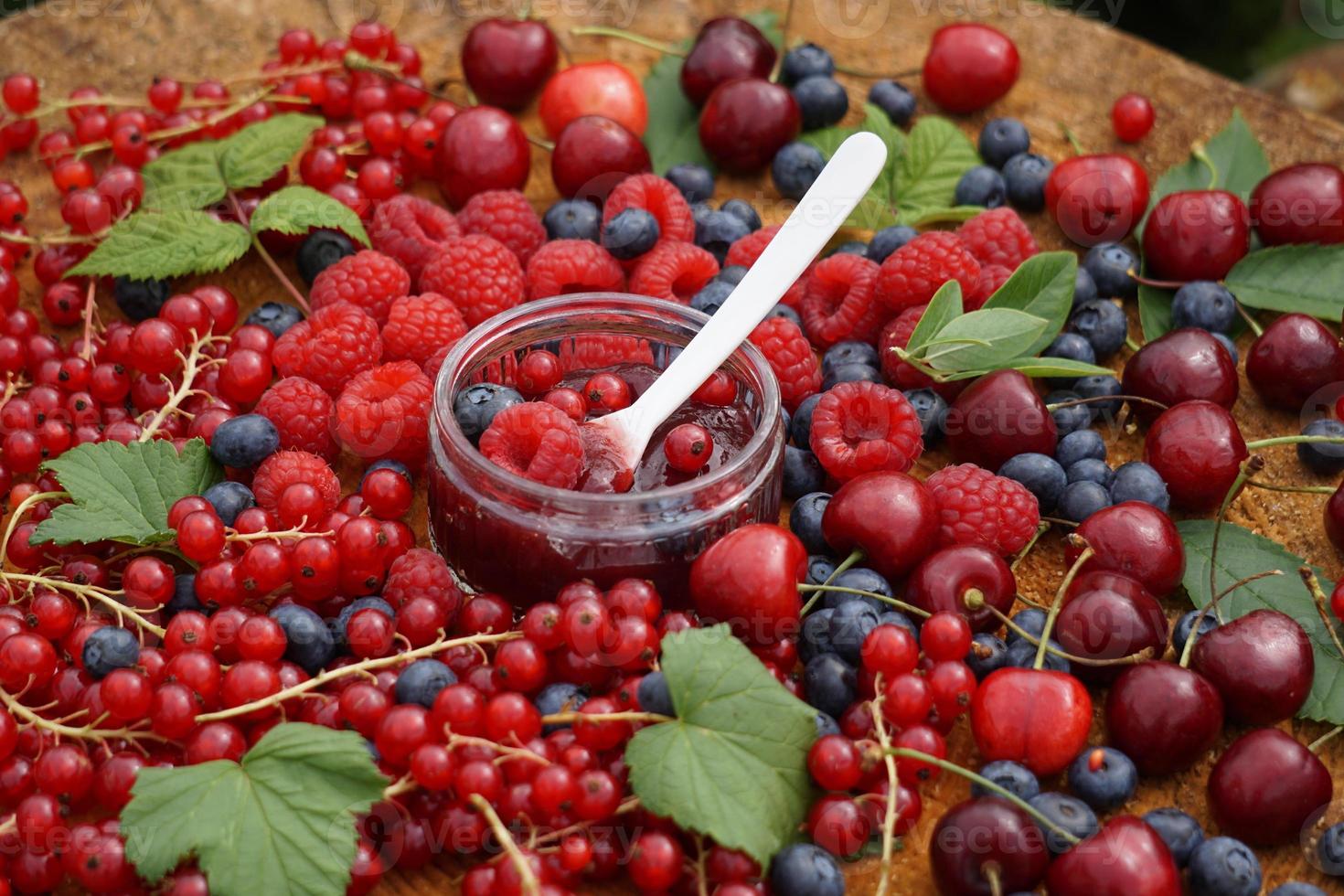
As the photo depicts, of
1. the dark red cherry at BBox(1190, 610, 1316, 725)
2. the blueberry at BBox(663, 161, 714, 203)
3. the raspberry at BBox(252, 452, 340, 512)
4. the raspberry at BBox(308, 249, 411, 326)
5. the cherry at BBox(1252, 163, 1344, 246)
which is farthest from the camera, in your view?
the blueberry at BBox(663, 161, 714, 203)

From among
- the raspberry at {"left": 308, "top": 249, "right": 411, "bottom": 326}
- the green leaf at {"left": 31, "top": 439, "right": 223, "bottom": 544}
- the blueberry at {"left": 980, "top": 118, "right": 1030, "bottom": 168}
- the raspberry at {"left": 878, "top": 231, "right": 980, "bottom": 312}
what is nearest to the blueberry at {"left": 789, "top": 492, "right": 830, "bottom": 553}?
the raspberry at {"left": 878, "top": 231, "right": 980, "bottom": 312}

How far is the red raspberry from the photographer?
2.44m

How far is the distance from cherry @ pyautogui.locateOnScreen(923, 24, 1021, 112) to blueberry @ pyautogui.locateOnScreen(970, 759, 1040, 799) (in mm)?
1644

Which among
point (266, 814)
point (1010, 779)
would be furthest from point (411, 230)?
point (1010, 779)

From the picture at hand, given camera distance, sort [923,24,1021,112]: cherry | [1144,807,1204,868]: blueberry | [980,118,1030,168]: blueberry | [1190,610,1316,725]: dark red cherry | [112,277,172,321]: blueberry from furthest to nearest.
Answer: [923,24,1021,112]: cherry, [980,118,1030,168]: blueberry, [112,277,172,321]: blueberry, [1190,610,1316,725]: dark red cherry, [1144,807,1204,868]: blueberry

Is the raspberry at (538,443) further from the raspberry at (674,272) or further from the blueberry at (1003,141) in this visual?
the blueberry at (1003,141)

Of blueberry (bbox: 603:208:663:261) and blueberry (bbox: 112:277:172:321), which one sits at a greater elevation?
blueberry (bbox: 603:208:663:261)

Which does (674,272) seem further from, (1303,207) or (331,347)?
(1303,207)

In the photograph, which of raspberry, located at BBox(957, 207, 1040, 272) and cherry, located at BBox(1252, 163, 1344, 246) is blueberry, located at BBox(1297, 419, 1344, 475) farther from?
raspberry, located at BBox(957, 207, 1040, 272)

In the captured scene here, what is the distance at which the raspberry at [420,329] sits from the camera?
219 cm

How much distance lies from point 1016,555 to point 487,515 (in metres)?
0.82

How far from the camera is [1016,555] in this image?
2.07m


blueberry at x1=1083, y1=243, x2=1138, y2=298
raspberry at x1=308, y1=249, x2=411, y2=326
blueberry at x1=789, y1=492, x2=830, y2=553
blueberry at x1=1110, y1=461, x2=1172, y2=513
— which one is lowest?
blueberry at x1=789, y1=492, x2=830, y2=553

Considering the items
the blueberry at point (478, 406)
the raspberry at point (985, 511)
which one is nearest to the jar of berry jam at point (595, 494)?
the blueberry at point (478, 406)
